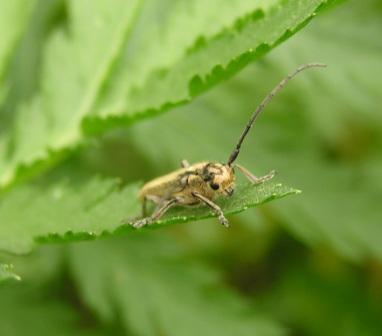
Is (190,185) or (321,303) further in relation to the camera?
(321,303)

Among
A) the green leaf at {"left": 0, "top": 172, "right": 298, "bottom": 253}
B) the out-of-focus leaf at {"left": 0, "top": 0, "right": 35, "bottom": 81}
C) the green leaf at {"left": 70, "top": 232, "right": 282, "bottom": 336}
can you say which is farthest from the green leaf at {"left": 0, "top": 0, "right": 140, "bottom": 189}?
the green leaf at {"left": 70, "top": 232, "right": 282, "bottom": 336}

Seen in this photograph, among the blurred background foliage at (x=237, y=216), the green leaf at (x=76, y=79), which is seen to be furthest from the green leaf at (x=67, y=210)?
the blurred background foliage at (x=237, y=216)

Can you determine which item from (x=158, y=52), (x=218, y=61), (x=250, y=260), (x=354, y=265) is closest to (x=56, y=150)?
(x=158, y=52)

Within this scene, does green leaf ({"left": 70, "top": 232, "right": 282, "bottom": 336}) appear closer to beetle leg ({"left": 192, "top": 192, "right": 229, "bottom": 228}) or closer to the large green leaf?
the large green leaf

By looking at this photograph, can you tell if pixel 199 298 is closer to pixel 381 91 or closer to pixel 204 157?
A: pixel 204 157

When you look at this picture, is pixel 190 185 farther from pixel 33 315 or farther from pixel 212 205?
pixel 33 315

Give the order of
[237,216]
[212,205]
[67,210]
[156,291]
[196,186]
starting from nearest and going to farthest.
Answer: [67,210] < [212,205] < [196,186] < [156,291] < [237,216]

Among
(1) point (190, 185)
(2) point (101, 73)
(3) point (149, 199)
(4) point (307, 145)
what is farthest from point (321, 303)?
(2) point (101, 73)
